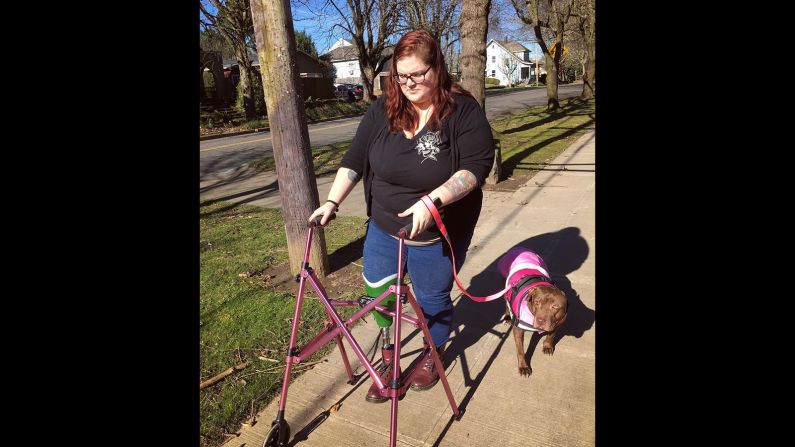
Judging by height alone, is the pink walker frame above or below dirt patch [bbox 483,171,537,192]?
above

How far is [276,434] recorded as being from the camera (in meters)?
2.35

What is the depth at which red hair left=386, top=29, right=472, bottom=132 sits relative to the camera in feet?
7.14

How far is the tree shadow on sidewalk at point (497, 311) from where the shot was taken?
310 centimetres

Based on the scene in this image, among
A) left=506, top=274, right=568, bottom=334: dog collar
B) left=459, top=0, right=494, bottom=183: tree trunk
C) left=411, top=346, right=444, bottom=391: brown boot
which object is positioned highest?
left=459, top=0, right=494, bottom=183: tree trunk

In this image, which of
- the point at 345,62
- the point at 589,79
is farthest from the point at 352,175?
the point at 345,62

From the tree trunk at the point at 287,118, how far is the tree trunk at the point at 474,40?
12.8 feet

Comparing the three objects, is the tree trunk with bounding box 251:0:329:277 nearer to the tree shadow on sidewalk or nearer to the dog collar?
the tree shadow on sidewalk

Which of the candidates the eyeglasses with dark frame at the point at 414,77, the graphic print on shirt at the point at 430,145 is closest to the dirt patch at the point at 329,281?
the graphic print on shirt at the point at 430,145

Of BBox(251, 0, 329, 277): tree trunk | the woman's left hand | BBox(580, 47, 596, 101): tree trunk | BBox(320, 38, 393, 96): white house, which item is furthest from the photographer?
BBox(320, 38, 393, 96): white house

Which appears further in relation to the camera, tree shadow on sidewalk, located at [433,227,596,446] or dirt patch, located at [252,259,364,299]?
dirt patch, located at [252,259,364,299]

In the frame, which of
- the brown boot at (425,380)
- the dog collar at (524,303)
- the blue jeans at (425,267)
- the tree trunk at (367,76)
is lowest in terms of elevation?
Result: the brown boot at (425,380)

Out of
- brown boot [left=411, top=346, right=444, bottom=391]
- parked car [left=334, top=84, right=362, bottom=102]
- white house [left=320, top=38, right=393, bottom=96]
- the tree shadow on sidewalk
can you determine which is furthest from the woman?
white house [left=320, top=38, right=393, bottom=96]

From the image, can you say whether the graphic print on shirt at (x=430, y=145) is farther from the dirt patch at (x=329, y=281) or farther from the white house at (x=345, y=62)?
the white house at (x=345, y=62)
